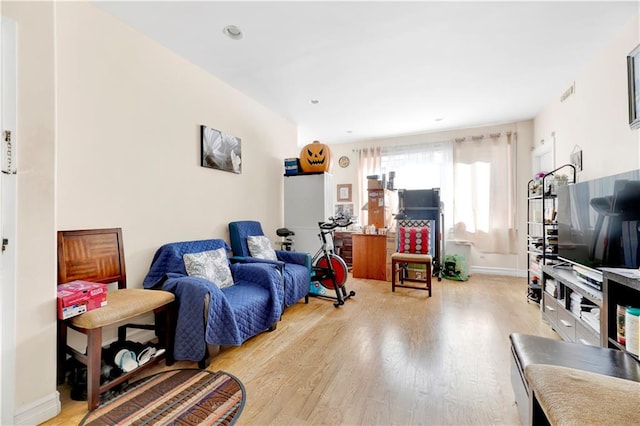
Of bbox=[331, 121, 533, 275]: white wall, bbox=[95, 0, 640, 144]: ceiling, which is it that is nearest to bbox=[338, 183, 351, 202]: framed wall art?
bbox=[331, 121, 533, 275]: white wall

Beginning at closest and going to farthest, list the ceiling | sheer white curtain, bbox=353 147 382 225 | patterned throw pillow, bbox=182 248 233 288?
1. the ceiling
2. patterned throw pillow, bbox=182 248 233 288
3. sheer white curtain, bbox=353 147 382 225

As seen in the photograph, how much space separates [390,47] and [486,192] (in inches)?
135

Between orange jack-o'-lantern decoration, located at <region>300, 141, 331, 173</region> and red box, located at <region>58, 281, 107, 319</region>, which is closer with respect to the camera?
red box, located at <region>58, 281, 107, 319</region>

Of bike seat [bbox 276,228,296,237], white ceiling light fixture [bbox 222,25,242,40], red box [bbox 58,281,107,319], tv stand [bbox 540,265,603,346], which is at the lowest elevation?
tv stand [bbox 540,265,603,346]

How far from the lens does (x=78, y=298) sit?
4.91 ft

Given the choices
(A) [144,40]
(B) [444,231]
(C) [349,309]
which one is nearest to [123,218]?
(A) [144,40]

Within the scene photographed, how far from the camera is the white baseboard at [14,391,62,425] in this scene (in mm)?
1341

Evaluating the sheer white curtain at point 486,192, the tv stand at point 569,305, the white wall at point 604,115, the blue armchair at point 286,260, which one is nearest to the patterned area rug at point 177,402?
the blue armchair at point 286,260

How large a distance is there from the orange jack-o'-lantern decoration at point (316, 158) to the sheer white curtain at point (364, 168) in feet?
6.00

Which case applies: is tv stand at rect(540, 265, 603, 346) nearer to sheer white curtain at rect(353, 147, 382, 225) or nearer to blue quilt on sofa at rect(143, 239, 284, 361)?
blue quilt on sofa at rect(143, 239, 284, 361)

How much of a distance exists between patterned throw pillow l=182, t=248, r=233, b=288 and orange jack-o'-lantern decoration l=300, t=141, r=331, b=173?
1.88m

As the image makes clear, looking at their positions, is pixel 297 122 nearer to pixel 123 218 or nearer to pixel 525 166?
pixel 123 218

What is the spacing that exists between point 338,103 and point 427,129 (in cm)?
210

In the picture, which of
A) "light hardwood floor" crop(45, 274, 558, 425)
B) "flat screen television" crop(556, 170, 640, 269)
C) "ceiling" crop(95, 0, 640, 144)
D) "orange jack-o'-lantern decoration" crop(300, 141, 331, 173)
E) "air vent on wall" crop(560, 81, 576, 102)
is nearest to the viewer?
"light hardwood floor" crop(45, 274, 558, 425)
